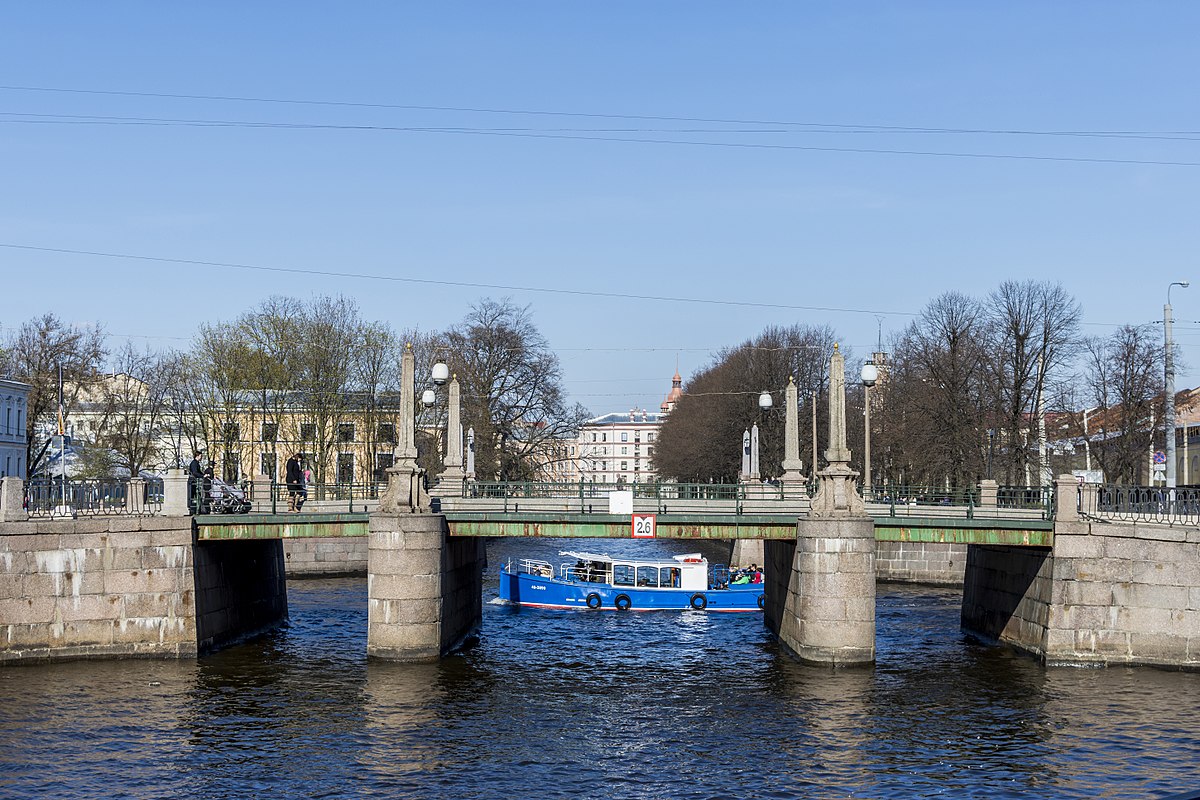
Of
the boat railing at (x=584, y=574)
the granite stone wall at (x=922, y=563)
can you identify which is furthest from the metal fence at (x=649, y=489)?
the granite stone wall at (x=922, y=563)

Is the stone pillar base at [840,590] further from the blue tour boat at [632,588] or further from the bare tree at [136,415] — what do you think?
the bare tree at [136,415]

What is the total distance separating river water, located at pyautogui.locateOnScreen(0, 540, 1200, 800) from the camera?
78.7ft

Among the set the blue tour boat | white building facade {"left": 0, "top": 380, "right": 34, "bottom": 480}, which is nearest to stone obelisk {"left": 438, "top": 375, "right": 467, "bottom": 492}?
the blue tour boat

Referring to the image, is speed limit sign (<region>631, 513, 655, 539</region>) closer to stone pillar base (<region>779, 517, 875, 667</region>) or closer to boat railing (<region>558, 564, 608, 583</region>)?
stone pillar base (<region>779, 517, 875, 667</region>)

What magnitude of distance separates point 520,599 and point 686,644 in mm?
11666

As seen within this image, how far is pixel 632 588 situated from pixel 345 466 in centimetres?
3717

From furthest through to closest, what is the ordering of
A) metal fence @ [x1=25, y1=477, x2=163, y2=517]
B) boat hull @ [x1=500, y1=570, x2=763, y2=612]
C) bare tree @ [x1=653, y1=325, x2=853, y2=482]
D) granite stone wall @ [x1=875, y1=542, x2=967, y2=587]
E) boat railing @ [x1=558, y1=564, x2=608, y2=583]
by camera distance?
1. bare tree @ [x1=653, y1=325, x2=853, y2=482]
2. granite stone wall @ [x1=875, y1=542, x2=967, y2=587]
3. boat railing @ [x1=558, y1=564, x2=608, y2=583]
4. boat hull @ [x1=500, y1=570, x2=763, y2=612]
5. metal fence @ [x1=25, y1=477, x2=163, y2=517]

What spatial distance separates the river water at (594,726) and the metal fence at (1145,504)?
4.70 meters

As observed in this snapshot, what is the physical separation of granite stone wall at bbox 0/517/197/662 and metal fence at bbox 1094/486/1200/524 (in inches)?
950

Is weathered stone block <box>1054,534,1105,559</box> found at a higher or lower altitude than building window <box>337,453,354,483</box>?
lower

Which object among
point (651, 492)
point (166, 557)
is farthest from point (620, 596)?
point (166, 557)

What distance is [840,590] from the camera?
3378 cm

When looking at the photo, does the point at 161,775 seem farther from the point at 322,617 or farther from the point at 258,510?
the point at 322,617

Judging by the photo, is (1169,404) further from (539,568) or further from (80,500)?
(80,500)
